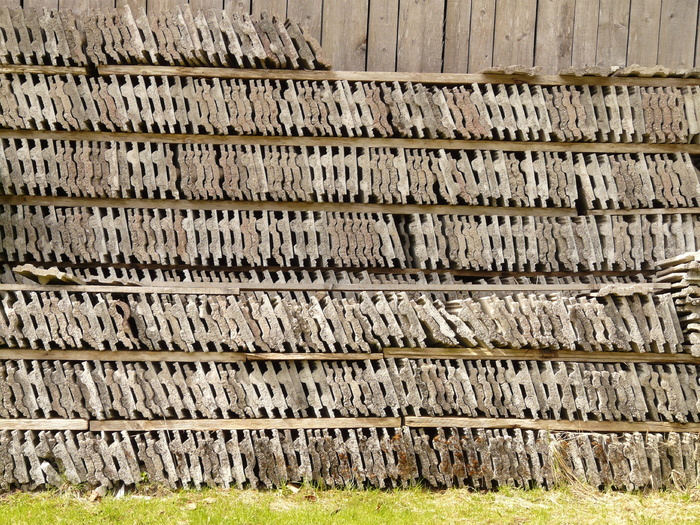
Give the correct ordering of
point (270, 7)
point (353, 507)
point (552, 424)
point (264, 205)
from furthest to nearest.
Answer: point (270, 7) < point (264, 205) < point (552, 424) < point (353, 507)

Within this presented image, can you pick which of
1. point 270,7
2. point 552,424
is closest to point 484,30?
point 270,7

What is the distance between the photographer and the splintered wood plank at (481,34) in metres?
5.11

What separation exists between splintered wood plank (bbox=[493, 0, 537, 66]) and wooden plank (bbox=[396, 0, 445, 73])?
445 millimetres

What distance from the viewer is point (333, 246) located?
4770 millimetres

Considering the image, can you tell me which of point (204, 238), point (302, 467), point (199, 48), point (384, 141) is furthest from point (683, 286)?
point (199, 48)

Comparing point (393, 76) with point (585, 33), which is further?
point (585, 33)

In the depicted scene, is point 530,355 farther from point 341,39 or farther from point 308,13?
point 308,13

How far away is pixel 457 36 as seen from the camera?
5094 millimetres

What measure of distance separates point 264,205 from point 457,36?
1950 mm

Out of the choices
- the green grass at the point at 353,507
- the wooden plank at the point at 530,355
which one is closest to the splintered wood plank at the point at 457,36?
the wooden plank at the point at 530,355

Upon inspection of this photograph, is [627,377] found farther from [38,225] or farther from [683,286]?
[38,225]

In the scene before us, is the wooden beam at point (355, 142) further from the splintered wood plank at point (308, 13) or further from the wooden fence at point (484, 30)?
the splintered wood plank at point (308, 13)

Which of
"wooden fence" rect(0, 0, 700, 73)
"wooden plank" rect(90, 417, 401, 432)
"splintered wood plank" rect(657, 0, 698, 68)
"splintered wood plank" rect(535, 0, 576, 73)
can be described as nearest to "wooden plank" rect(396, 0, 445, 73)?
"wooden fence" rect(0, 0, 700, 73)

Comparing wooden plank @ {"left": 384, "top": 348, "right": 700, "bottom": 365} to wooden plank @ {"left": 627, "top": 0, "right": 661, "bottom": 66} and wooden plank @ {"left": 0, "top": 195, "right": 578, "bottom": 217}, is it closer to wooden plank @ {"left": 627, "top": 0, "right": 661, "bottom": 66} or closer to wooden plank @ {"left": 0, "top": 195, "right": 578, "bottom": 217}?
wooden plank @ {"left": 0, "top": 195, "right": 578, "bottom": 217}
